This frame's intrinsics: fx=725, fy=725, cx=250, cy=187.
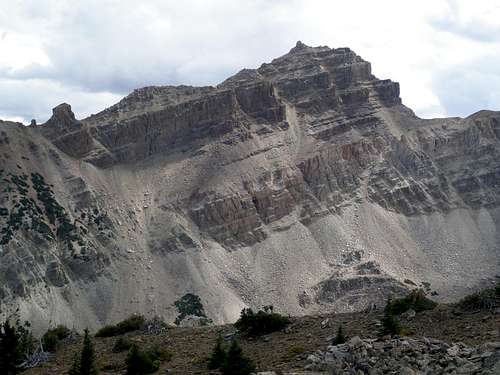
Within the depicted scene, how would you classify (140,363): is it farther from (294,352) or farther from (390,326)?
(390,326)

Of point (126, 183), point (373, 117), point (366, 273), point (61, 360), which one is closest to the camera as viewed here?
point (61, 360)

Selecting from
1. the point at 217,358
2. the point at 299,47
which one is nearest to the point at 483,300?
the point at 217,358

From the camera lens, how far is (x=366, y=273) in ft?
372

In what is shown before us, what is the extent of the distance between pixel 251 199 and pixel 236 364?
320 feet

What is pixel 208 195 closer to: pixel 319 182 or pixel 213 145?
pixel 213 145

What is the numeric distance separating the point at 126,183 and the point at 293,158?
31.5 metres

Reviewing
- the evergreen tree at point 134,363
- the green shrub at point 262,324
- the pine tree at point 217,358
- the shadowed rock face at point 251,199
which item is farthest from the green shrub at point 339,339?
the shadowed rock face at point 251,199

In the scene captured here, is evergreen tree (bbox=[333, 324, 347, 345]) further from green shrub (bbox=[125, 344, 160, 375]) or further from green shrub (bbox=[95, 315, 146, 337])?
green shrub (bbox=[95, 315, 146, 337])

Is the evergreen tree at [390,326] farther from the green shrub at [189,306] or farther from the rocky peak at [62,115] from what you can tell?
the rocky peak at [62,115]

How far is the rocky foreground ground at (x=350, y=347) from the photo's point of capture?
2225cm

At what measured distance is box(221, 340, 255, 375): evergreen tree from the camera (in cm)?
2455

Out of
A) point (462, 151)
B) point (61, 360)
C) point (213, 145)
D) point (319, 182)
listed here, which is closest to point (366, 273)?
point (319, 182)

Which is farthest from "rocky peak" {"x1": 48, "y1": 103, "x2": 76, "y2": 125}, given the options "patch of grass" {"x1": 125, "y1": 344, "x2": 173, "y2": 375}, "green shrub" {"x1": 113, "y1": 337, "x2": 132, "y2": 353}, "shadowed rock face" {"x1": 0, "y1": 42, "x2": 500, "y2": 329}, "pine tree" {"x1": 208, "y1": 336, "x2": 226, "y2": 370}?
"pine tree" {"x1": 208, "y1": 336, "x2": 226, "y2": 370}

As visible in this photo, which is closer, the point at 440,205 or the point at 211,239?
the point at 211,239
